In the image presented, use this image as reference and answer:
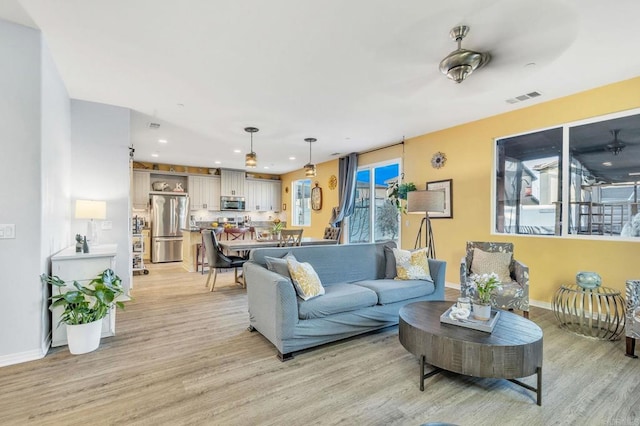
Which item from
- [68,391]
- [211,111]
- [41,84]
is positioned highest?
[211,111]

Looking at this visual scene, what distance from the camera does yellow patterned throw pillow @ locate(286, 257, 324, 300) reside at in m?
2.71

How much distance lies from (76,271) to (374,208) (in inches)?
217

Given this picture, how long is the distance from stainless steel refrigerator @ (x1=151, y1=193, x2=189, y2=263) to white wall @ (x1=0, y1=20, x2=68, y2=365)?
5.47 metres

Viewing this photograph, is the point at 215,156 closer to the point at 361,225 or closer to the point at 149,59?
the point at 361,225

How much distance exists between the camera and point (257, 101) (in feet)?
13.1

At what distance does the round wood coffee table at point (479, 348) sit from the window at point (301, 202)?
7139 mm

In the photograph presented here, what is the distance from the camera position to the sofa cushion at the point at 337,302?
261cm

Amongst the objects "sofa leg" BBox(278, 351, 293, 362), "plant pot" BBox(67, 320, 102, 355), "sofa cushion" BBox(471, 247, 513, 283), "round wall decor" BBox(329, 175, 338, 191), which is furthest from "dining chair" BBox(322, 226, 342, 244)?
"plant pot" BBox(67, 320, 102, 355)

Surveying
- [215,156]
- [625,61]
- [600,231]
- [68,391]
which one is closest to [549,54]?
[625,61]

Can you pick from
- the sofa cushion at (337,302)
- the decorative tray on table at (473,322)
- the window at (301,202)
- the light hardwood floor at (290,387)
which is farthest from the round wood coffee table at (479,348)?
the window at (301,202)

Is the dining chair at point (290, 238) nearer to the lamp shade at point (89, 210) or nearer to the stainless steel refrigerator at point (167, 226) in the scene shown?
the lamp shade at point (89, 210)

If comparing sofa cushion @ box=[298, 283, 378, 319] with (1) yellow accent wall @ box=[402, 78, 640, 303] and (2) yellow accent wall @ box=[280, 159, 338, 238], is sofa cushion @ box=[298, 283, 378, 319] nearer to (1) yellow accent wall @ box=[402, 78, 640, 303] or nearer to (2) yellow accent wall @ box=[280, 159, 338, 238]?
(1) yellow accent wall @ box=[402, 78, 640, 303]

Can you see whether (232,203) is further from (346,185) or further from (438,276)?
(438,276)

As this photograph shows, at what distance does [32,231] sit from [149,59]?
189 cm
